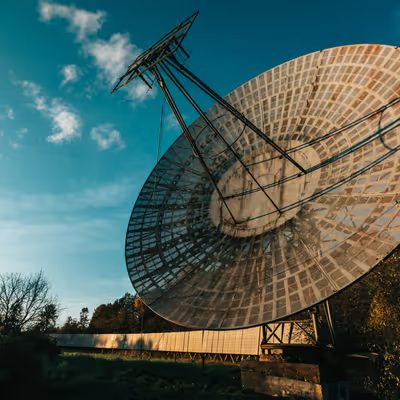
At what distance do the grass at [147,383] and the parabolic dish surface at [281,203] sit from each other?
4845 millimetres

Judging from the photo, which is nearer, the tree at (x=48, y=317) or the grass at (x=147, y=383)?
the grass at (x=147, y=383)

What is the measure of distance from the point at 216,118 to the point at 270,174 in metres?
7.67

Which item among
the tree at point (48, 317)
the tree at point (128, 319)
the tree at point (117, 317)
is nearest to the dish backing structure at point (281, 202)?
the tree at point (48, 317)

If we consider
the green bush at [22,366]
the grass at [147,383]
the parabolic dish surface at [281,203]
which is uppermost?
the parabolic dish surface at [281,203]

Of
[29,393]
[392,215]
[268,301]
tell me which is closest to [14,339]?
[29,393]

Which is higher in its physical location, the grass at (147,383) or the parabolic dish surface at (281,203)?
the parabolic dish surface at (281,203)

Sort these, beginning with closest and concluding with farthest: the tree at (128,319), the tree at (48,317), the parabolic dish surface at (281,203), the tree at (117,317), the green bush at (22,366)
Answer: the green bush at (22,366) < the parabolic dish surface at (281,203) < the tree at (48,317) < the tree at (128,319) < the tree at (117,317)

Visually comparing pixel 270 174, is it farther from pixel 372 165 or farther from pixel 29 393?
pixel 29 393

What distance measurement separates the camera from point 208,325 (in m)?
14.2

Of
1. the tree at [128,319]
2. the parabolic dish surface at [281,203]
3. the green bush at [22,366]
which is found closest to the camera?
the green bush at [22,366]

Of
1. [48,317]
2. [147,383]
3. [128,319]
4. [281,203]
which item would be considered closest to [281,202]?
[281,203]

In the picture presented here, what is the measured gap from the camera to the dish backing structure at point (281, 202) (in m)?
13.0

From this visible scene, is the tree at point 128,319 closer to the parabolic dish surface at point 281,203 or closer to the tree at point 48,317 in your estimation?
the tree at point 48,317

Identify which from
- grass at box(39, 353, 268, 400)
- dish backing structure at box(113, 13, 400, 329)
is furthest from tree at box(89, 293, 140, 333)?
dish backing structure at box(113, 13, 400, 329)
